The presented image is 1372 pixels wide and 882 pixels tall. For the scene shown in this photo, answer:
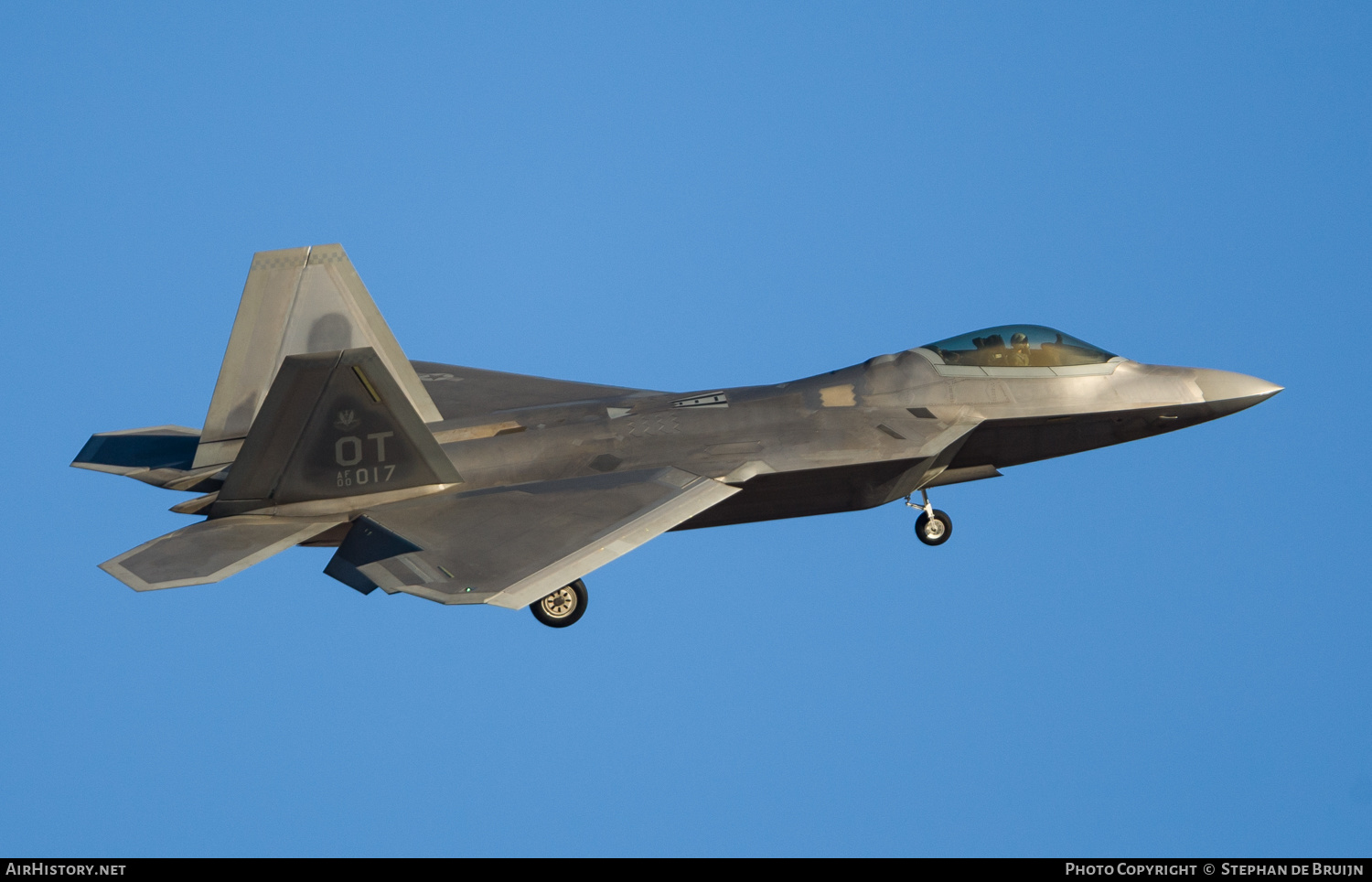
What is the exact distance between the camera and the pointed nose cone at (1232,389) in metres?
18.6

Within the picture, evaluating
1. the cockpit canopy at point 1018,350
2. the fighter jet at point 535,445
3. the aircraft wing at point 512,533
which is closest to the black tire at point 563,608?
the fighter jet at point 535,445

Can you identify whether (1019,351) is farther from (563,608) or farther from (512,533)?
(512,533)

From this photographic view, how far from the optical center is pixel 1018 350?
60.7 ft

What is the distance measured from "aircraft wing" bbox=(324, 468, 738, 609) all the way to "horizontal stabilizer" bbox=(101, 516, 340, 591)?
2.60 feet

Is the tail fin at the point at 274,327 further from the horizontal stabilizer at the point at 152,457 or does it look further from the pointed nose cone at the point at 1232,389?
the pointed nose cone at the point at 1232,389

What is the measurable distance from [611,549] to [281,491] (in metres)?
3.95

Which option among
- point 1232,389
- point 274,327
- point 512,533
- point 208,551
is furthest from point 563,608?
point 1232,389

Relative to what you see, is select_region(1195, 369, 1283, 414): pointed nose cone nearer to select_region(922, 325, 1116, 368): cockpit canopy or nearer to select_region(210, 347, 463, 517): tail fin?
select_region(922, 325, 1116, 368): cockpit canopy

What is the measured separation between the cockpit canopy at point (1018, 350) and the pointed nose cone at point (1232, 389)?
127 cm

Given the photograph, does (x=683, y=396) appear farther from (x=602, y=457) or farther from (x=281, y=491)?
(x=281, y=491)

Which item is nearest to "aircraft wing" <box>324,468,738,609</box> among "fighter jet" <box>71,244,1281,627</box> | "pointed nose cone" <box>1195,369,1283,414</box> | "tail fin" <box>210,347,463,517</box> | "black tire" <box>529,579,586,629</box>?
"fighter jet" <box>71,244,1281,627</box>

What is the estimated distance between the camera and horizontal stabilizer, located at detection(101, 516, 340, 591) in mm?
14742

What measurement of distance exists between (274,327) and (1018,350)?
358 inches

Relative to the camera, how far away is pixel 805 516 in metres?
17.8
